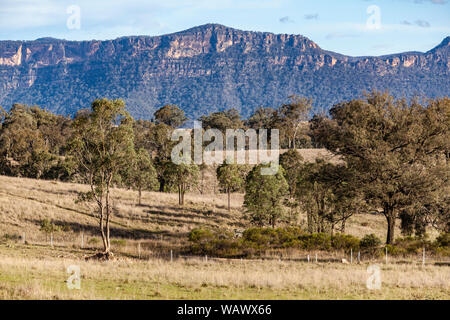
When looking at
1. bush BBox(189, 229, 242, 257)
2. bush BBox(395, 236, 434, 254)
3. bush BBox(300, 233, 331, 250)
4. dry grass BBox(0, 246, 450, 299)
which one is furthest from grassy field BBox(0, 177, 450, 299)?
bush BBox(395, 236, 434, 254)

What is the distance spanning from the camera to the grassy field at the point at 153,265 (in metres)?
17.9

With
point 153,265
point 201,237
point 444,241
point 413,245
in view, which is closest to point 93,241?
point 201,237

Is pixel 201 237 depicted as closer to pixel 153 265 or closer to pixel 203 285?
pixel 153 265

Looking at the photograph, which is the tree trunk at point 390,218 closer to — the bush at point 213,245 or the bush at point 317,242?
the bush at point 317,242

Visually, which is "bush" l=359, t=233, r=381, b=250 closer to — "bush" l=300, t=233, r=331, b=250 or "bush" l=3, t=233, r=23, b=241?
"bush" l=300, t=233, r=331, b=250

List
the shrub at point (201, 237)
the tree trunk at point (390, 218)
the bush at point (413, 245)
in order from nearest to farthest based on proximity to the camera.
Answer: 1. the bush at point (413, 245)
2. the tree trunk at point (390, 218)
3. the shrub at point (201, 237)

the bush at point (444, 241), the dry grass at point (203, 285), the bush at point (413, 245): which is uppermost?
the dry grass at point (203, 285)

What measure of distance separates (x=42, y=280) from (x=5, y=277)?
5.97 ft

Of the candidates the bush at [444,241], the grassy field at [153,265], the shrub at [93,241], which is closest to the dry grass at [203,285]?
the grassy field at [153,265]

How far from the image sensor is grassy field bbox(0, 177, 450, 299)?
58.8ft

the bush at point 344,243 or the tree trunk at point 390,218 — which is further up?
the tree trunk at point 390,218
